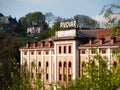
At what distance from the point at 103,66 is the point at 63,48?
2955cm

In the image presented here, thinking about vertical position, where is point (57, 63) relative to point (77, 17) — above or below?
below

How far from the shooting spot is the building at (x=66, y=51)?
158 feet

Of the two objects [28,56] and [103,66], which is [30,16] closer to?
[28,56]

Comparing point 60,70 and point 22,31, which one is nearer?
point 60,70

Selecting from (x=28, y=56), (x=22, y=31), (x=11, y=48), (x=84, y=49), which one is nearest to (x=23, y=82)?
(x=84, y=49)

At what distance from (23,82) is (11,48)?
51.5 metres

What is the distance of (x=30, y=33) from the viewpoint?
13188cm

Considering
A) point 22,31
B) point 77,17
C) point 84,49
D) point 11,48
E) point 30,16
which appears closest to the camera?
point 84,49

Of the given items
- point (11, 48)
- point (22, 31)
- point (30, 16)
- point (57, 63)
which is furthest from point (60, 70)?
point (30, 16)

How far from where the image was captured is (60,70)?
52781 millimetres

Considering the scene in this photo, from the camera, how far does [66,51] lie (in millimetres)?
51281

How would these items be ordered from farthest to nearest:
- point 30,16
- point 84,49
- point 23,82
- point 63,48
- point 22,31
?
point 30,16 → point 22,31 → point 63,48 → point 84,49 → point 23,82

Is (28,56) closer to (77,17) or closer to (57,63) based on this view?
(57,63)

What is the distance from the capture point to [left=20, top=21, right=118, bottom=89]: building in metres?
48.1
